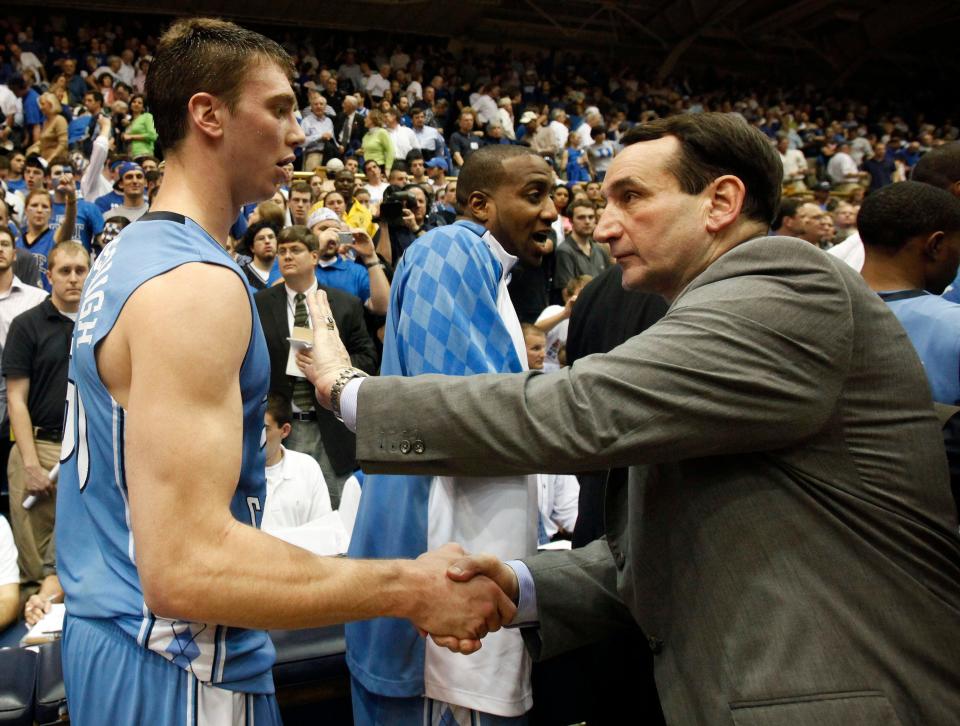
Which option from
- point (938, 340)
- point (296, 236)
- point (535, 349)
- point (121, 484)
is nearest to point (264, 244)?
point (296, 236)

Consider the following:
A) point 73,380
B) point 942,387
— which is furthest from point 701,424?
point 942,387

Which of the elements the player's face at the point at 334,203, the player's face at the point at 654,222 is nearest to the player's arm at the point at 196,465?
the player's face at the point at 654,222

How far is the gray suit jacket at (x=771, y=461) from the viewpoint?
134 cm

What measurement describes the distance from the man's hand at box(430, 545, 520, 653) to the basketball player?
0.10ft

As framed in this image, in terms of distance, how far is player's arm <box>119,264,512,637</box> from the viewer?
1.25m

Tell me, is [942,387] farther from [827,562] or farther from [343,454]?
[343,454]

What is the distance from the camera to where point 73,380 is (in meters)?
1.47

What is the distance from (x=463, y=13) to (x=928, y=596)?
1959cm

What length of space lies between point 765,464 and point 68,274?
167 inches

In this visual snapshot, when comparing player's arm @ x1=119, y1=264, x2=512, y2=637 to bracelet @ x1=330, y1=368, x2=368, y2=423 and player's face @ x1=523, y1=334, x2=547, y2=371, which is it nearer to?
bracelet @ x1=330, y1=368, x2=368, y2=423

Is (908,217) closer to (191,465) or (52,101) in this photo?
(191,465)

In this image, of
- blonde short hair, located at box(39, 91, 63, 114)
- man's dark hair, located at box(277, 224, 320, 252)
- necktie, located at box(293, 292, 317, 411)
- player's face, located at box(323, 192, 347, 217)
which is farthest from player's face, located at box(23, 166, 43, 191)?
necktie, located at box(293, 292, 317, 411)

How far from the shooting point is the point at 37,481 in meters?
4.30

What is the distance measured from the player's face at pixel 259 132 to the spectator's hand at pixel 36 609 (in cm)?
244
